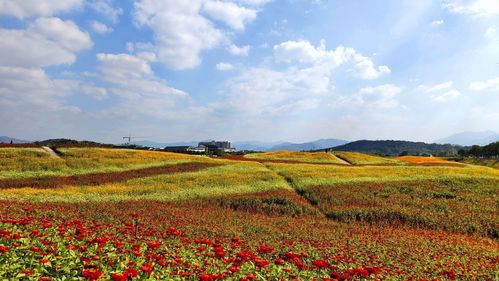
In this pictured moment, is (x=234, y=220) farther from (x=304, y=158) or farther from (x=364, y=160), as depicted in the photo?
(x=364, y=160)

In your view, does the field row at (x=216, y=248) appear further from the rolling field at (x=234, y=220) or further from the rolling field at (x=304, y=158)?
the rolling field at (x=304, y=158)

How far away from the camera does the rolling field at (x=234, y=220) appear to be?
302 inches

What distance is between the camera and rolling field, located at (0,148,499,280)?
25.1 feet

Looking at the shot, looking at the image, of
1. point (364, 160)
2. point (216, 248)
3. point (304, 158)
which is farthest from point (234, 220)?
point (364, 160)

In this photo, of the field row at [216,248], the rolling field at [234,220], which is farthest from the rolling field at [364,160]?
the field row at [216,248]

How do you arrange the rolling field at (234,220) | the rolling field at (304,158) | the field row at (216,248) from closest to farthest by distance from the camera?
the field row at (216,248), the rolling field at (234,220), the rolling field at (304,158)

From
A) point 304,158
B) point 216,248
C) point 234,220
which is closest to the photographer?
point 216,248

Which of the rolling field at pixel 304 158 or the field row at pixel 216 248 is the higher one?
the rolling field at pixel 304 158

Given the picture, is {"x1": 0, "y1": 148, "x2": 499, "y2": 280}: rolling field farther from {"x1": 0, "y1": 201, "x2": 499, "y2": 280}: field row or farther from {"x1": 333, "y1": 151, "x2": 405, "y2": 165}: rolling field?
{"x1": 333, "y1": 151, "x2": 405, "y2": 165}: rolling field

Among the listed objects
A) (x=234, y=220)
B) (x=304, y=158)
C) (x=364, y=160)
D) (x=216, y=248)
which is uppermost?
(x=304, y=158)

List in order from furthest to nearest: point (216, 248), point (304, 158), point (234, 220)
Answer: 1. point (304, 158)
2. point (234, 220)
3. point (216, 248)

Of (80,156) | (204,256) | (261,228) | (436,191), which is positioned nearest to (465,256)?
(261,228)

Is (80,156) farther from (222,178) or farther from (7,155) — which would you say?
→ (222,178)

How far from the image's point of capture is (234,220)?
22.0m
